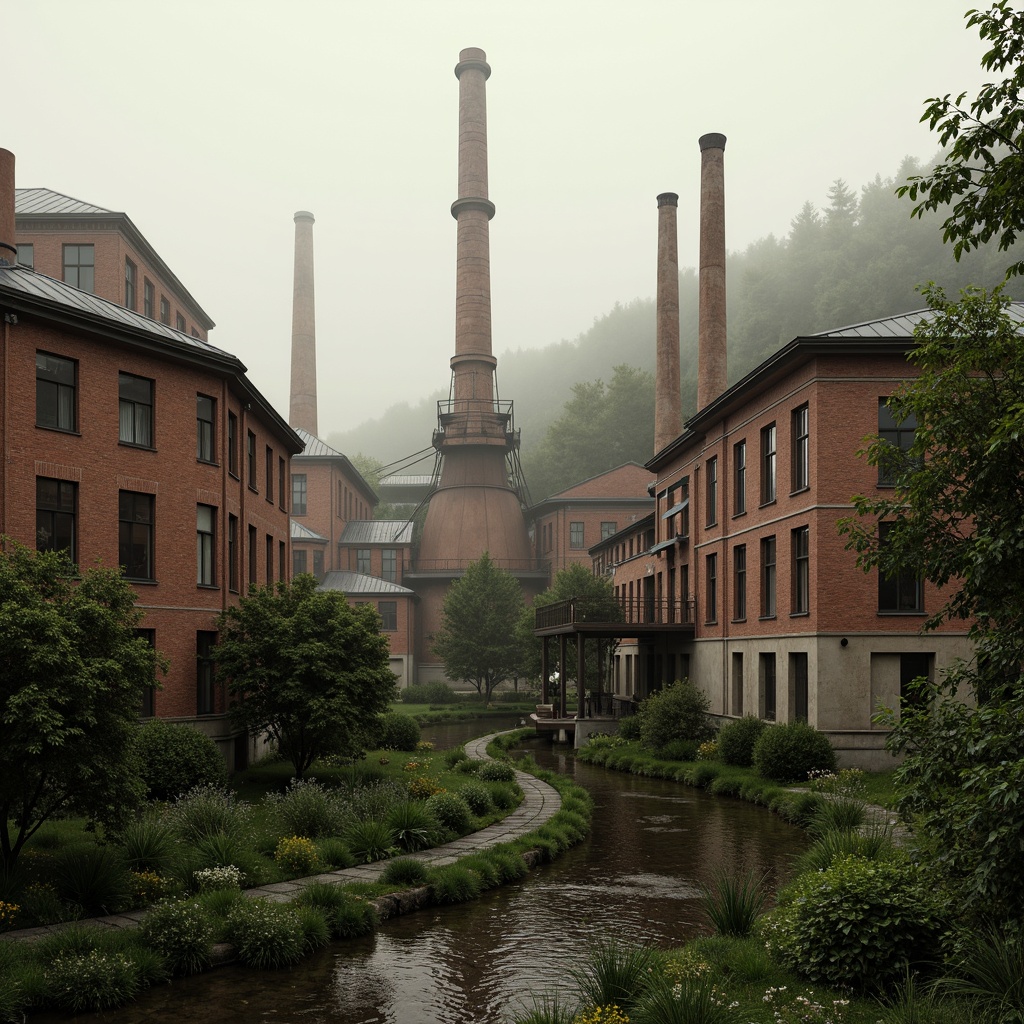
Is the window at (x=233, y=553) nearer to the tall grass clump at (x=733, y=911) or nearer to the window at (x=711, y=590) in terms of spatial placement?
the window at (x=711, y=590)

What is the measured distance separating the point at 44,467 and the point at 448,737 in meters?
24.3

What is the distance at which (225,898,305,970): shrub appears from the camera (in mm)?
11164

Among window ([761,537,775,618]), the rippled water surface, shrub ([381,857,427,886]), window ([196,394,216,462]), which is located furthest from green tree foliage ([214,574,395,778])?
window ([761,537,775,618])

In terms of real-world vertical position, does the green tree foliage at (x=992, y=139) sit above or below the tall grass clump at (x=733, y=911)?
above

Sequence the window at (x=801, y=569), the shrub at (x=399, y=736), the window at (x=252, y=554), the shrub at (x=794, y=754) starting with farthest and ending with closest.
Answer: the shrub at (x=399, y=736) → the window at (x=252, y=554) → the window at (x=801, y=569) → the shrub at (x=794, y=754)

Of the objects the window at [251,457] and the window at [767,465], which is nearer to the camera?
the window at [251,457]

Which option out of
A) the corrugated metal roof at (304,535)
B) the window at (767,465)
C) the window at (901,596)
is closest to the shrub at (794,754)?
the window at (901,596)

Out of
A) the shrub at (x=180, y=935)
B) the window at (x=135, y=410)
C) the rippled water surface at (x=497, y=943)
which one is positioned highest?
the window at (x=135, y=410)

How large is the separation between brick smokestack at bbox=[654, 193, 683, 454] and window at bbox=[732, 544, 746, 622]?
19808 millimetres

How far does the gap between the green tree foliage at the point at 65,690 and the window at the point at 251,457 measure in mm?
15688

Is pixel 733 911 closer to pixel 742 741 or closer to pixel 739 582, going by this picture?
pixel 742 741

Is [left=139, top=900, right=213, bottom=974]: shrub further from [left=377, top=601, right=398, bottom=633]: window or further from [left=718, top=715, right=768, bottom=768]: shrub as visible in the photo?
[left=377, top=601, right=398, bottom=633]: window

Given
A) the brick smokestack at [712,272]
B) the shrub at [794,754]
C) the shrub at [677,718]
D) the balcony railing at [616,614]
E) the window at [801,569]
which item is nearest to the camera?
the shrub at [794,754]

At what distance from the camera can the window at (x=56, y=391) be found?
818 inches
